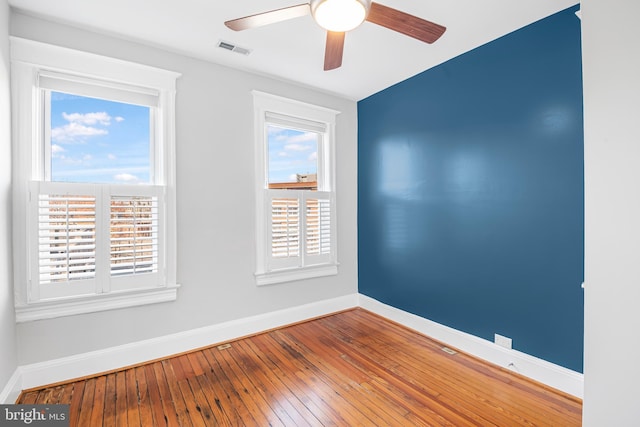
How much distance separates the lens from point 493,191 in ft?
8.39

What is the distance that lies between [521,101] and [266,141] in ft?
7.62

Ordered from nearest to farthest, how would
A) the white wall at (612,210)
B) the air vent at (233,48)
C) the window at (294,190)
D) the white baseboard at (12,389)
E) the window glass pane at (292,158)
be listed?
the white wall at (612,210) < the white baseboard at (12,389) < the air vent at (233,48) < the window at (294,190) < the window glass pane at (292,158)

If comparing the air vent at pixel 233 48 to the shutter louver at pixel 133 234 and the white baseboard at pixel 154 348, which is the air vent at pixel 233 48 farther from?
the white baseboard at pixel 154 348

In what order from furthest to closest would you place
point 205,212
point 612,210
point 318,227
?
point 318,227 < point 205,212 < point 612,210

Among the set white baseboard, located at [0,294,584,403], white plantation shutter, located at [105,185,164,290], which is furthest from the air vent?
white baseboard, located at [0,294,584,403]

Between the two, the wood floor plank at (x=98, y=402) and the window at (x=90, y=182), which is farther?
the window at (x=90, y=182)

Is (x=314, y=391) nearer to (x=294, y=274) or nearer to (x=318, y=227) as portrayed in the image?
(x=294, y=274)

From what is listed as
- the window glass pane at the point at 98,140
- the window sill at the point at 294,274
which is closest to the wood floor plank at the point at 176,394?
the window sill at the point at 294,274

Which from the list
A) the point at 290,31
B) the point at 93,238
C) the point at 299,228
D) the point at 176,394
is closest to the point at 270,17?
the point at 290,31

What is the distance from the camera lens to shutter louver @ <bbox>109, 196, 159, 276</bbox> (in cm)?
240

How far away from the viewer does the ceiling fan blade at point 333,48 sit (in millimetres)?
1871

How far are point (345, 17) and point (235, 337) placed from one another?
9.34 feet

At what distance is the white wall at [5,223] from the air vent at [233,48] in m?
1.35

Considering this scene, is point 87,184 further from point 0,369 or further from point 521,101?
point 521,101
